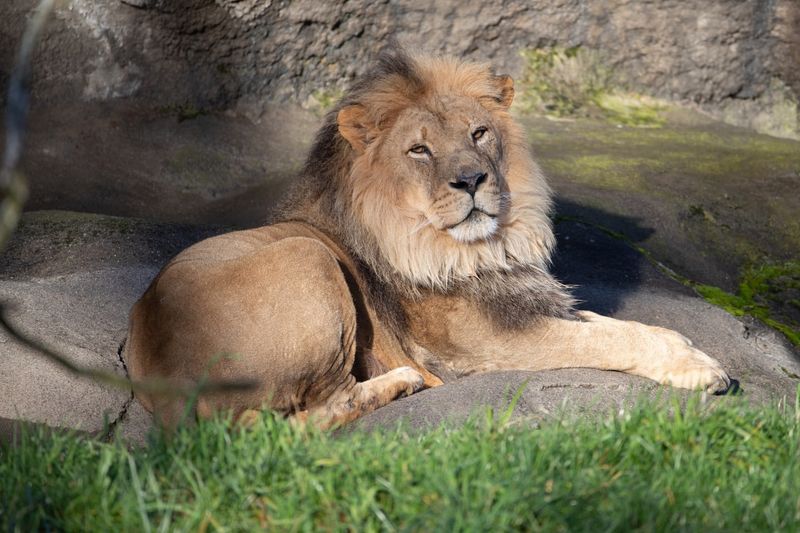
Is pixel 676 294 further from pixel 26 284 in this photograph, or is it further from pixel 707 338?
pixel 26 284

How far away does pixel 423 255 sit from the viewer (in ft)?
15.8

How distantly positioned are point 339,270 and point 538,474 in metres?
1.91

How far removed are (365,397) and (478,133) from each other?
4.77ft

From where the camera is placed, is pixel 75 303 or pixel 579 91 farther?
pixel 579 91

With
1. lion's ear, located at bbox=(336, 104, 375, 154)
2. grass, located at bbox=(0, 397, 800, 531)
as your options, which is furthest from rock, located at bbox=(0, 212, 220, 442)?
lion's ear, located at bbox=(336, 104, 375, 154)

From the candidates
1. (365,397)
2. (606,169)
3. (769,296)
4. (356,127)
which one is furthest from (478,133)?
(606,169)

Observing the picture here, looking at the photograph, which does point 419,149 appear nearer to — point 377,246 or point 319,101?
point 377,246

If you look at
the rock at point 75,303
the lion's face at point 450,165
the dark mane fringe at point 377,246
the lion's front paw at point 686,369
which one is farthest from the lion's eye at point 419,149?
the rock at point 75,303

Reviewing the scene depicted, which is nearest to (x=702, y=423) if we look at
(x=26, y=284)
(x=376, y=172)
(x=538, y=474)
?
(x=538, y=474)

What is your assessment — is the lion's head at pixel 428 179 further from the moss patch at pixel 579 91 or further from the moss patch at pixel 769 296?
the moss patch at pixel 579 91

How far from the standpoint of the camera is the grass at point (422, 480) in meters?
2.63

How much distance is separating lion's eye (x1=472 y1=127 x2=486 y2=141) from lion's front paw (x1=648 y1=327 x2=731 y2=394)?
132 centimetres

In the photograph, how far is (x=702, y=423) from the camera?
327cm

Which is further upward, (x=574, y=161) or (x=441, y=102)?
(x=441, y=102)
